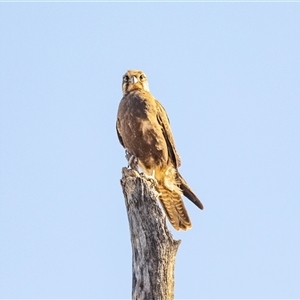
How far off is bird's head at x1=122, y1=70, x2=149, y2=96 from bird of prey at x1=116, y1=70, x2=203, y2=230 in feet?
0.36

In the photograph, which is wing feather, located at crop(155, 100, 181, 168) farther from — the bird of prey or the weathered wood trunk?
the weathered wood trunk

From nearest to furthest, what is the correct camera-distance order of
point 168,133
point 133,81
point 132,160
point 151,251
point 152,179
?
point 151,251 → point 152,179 → point 132,160 → point 168,133 → point 133,81

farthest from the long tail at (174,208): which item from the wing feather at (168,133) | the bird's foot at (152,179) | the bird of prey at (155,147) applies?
the wing feather at (168,133)

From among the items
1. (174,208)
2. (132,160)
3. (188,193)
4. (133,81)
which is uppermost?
(133,81)

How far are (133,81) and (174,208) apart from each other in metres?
1.55

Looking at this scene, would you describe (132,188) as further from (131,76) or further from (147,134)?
(131,76)

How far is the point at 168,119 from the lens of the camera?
8.91m

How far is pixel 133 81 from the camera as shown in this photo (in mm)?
9047

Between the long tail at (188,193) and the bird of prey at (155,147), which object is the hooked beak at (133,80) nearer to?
the bird of prey at (155,147)

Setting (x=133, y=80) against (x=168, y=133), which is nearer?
(x=168, y=133)

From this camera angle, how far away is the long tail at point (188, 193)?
27.4 ft

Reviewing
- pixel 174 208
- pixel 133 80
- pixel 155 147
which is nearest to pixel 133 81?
pixel 133 80

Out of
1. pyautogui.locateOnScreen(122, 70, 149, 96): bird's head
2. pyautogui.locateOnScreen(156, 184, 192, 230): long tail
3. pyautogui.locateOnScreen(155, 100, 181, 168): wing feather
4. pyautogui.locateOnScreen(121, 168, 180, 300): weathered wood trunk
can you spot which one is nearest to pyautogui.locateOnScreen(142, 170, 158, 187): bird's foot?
pyautogui.locateOnScreen(156, 184, 192, 230): long tail

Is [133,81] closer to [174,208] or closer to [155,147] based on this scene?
[155,147]
